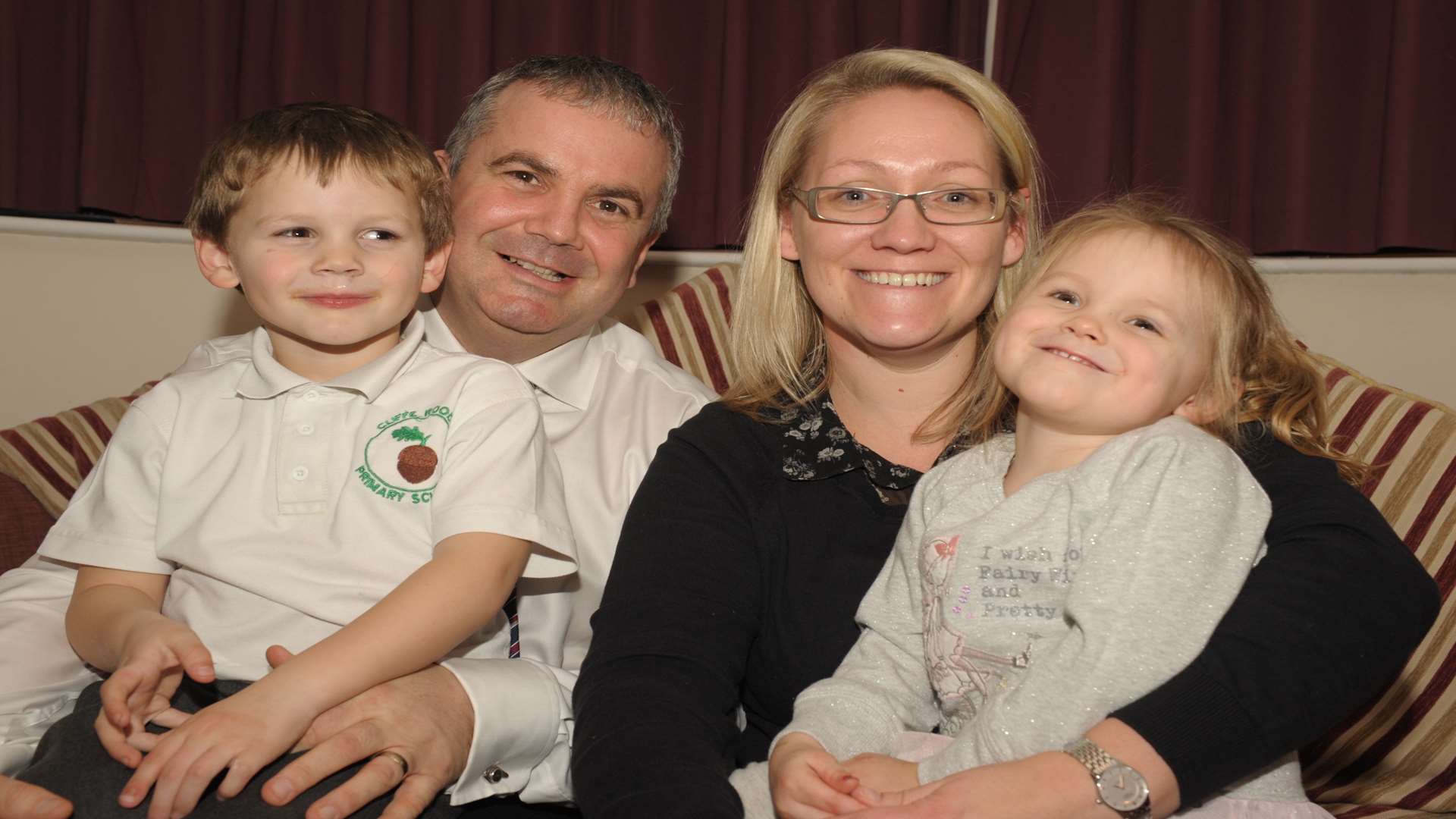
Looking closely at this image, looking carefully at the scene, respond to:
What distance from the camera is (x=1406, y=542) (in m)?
1.93

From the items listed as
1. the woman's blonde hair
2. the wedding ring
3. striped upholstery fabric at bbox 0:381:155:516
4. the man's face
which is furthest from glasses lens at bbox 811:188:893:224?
striped upholstery fabric at bbox 0:381:155:516

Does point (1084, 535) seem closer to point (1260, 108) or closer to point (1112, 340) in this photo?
point (1112, 340)

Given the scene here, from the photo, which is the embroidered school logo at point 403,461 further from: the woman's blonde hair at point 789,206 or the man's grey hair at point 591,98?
the man's grey hair at point 591,98

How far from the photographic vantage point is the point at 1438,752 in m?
1.88

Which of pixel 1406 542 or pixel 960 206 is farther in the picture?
pixel 1406 542

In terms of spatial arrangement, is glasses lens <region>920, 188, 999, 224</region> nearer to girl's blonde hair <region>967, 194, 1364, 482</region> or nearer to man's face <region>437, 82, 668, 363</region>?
girl's blonde hair <region>967, 194, 1364, 482</region>

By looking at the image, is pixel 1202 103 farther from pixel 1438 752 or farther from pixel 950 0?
pixel 1438 752

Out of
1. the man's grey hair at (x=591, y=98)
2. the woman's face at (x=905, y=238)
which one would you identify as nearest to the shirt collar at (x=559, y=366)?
the man's grey hair at (x=591, y=98)

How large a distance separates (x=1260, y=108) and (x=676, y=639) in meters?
2.13

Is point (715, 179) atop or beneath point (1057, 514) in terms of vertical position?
atop

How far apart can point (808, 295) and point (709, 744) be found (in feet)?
2.85

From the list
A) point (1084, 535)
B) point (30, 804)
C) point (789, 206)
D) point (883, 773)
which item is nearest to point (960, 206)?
point (789, 206)

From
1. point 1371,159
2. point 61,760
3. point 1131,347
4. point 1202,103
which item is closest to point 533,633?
point 61,760

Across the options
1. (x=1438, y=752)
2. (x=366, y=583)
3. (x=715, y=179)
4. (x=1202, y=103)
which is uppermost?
(x=1202, y=103)
